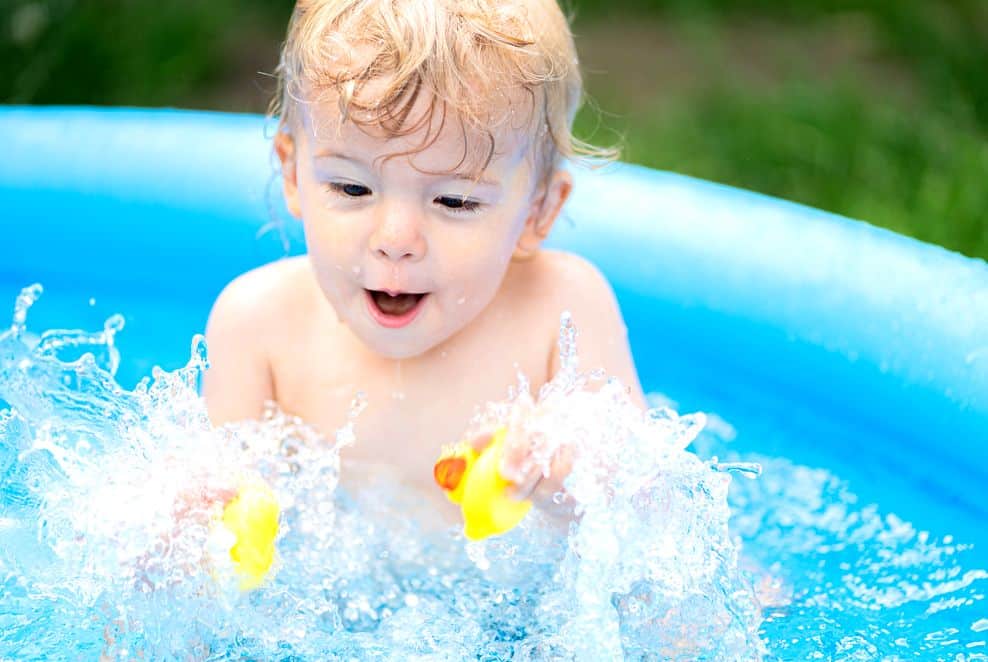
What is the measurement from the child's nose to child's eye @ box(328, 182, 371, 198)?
5cm

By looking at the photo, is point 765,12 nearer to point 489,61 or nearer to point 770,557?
point 770,557

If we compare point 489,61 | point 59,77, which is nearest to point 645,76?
point 59,77

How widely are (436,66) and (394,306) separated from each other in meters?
0.29

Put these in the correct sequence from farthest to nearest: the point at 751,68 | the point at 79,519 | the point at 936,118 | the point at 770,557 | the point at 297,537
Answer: the point at 751,68
the point at 936,118
the point at 770,557
the point at 297,537
the point at 79,519

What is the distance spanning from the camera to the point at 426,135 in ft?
5.06

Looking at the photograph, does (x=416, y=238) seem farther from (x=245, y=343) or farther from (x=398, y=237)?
(x=245, y=343)

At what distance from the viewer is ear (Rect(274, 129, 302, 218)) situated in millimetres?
1754

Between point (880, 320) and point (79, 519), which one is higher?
point (880, 320)

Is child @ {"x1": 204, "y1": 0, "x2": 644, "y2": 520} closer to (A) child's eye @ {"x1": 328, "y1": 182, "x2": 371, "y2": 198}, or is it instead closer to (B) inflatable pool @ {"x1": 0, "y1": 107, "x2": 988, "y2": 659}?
(A) child's eye @ {"x1": 328, "y1": 182, "x2": 371, "y2": 198}

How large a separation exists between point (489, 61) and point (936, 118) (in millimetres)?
2141

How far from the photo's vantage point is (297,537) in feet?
6.07

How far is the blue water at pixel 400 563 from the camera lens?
1621 mm

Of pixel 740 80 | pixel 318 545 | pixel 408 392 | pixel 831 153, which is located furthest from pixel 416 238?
pixel 740 80

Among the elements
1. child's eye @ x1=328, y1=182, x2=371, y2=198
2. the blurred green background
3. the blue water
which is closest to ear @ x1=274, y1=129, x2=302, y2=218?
child's eye @ x1=328, y1=182, x2=371, y2=198
